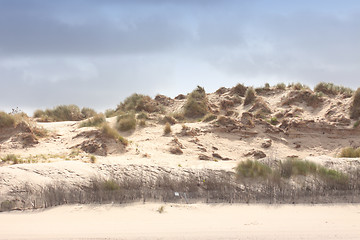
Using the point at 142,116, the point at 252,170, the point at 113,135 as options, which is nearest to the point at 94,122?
the point at 142,116

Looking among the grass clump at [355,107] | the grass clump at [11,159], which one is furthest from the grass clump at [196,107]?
the grass clump at [11,159]

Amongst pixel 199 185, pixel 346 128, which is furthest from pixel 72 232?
pixel 346 128

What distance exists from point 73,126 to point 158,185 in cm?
1130

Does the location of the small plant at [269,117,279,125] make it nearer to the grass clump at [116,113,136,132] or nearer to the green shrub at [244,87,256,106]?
the green shrub at [244,87,256,106]

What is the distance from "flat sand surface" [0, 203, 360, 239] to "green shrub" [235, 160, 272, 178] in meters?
1.16

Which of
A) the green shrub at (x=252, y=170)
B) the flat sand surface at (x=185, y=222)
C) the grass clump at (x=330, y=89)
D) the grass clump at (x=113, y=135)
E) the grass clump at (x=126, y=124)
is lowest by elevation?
the flat sand surface at (x=185, y=222)

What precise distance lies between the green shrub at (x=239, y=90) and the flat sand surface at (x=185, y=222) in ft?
53.7

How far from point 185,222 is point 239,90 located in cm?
1811

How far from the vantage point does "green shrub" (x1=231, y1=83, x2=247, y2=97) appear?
2481cm

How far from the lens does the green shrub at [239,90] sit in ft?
81.4

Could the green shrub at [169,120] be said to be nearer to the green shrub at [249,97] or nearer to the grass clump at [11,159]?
the green shrub at [249,97]

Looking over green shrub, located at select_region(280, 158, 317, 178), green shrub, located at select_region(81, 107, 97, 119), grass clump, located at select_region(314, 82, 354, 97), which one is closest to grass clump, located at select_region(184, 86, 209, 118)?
green shrub, located at select_region(81, 107, 97, 119)

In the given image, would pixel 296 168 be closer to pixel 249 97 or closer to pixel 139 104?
pixel 249 97

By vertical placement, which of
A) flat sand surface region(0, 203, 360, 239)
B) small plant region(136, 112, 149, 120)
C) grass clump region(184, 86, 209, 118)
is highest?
grass clump region(184, 86, 209, 118)
